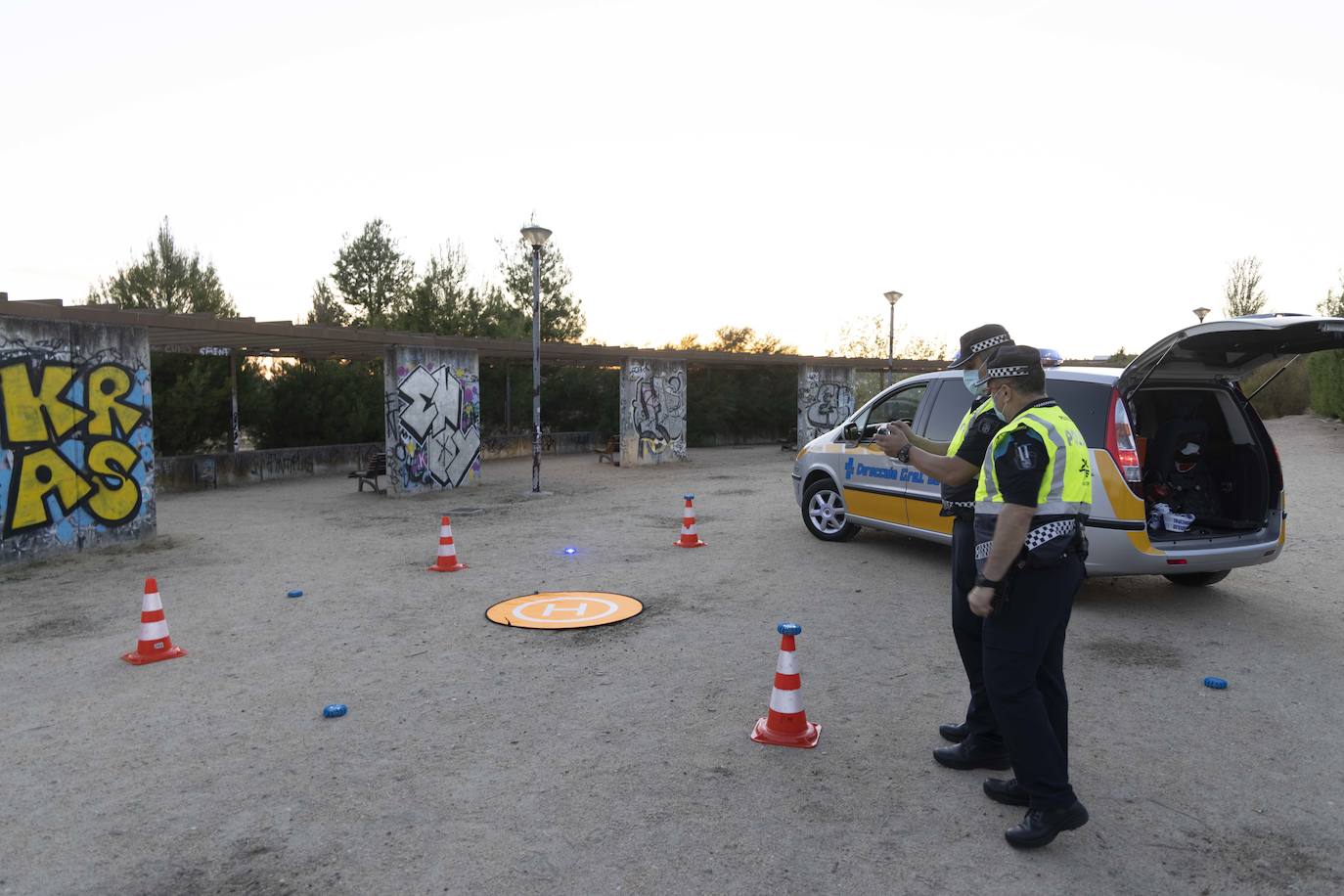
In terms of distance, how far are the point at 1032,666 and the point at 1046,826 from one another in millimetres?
602

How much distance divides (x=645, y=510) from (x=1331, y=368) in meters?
24.0

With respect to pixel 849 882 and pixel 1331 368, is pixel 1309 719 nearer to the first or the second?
pixel 849 882

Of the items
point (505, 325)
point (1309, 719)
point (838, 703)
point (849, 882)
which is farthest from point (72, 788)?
point (505, 325)

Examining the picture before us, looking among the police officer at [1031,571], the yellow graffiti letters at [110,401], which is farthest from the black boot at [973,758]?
the yellow graffiti letters at [110,401]

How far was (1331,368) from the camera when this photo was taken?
24.9 m

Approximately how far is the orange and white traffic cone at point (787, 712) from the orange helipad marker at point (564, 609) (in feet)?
7.71

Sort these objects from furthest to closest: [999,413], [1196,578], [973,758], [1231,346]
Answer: [1196,578]
[1231,346]
[973,758]
[999,413]

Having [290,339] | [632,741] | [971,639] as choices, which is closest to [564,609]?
[632,741]

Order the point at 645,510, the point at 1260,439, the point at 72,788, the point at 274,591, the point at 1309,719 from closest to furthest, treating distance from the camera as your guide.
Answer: the point at 72,788, the point at 1309,719, the point at 1260,439, the point at 274,591, the point at 645,510

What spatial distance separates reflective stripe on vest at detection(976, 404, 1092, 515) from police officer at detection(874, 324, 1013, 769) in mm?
538

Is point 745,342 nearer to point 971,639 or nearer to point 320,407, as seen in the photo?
point 320,407

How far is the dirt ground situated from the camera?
3064 millimetres

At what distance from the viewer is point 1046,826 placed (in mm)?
3121

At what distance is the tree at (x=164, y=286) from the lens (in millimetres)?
20031
